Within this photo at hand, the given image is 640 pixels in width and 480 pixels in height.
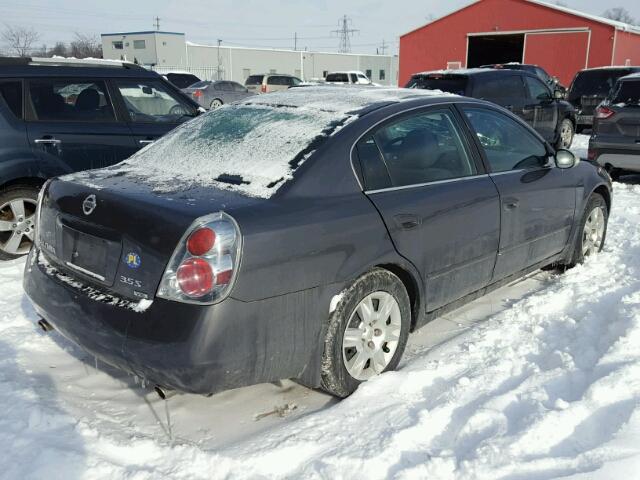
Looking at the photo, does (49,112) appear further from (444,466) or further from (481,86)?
(481,86)

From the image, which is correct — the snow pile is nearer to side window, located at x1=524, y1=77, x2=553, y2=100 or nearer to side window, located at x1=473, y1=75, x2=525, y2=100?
side window, located at x1=473, y1=75, x2=525, y2=100

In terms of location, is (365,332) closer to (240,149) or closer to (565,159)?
(240,149)

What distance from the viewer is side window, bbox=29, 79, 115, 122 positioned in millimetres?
5590

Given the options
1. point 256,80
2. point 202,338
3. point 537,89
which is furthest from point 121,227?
point 256,80

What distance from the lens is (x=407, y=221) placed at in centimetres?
329

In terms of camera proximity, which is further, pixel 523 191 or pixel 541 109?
pixel 541 109

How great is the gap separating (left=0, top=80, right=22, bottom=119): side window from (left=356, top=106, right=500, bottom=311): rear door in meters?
3.76

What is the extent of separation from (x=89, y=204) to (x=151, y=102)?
12.7ft

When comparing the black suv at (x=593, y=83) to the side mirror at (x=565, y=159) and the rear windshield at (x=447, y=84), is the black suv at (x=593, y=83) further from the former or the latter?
the side mirror at (x=565, y=159)

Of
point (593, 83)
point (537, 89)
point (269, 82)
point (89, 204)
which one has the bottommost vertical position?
point (89, 204)

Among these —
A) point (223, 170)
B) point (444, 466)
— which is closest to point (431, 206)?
point (223, 170)

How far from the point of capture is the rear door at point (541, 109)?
11.4 metres

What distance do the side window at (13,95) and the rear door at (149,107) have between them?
947 mm

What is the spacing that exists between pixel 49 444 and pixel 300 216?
1.52 meters
